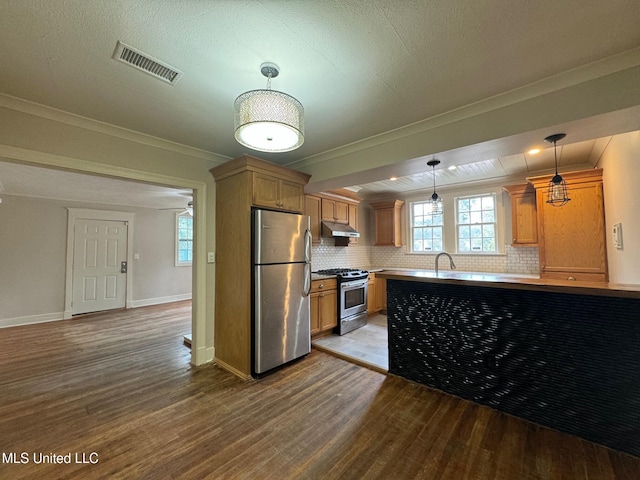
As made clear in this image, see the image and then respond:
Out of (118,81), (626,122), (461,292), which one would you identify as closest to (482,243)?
(461,292)

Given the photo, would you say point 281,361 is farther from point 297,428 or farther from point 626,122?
point 626,122

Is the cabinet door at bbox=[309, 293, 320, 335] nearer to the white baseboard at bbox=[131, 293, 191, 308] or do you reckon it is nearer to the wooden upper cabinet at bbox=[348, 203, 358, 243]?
the wooden upper cabinet at bbox=[348, 203, 358, 243]

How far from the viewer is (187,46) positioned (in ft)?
5.14

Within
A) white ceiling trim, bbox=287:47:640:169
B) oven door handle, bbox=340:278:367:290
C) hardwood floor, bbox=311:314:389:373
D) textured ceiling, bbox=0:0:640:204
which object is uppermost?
textured ceiling, bbox=0:0:640:204

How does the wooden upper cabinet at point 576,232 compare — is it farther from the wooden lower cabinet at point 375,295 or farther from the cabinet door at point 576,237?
the wooden lower cabinet at point 375,295

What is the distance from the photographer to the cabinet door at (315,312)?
152 inches

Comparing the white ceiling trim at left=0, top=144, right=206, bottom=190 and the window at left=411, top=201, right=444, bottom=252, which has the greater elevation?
the white ceiling trim at left=0, top=144, right=206, bottom=190

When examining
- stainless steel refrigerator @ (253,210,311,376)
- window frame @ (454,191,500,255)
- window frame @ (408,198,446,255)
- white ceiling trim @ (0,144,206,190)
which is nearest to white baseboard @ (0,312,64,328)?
white ceiling trim @ (0,144,206,190)

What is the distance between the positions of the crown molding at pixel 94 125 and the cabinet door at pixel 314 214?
1734mm

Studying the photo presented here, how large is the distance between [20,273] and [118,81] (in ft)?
18.2

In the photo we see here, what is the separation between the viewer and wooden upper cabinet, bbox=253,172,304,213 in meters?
2.92

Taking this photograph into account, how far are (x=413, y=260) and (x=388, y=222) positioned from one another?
3.13 feet

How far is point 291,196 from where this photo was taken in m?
3.30

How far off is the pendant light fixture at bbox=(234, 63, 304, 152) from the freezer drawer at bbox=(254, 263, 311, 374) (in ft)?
4.76
